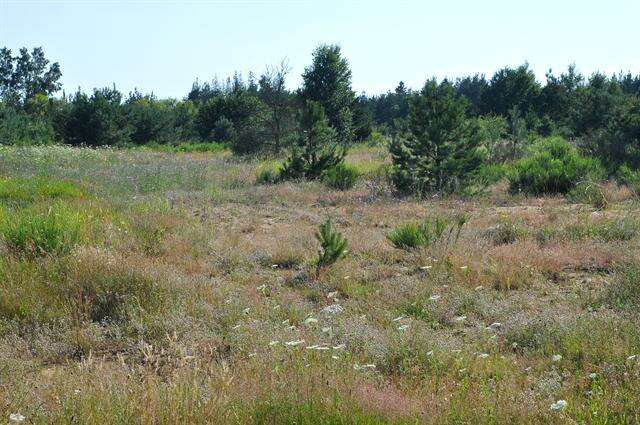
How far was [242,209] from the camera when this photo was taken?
11750 mm

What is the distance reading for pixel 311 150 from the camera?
16953mm

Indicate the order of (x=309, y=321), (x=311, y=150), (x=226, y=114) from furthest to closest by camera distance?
(x=226, y=114) < (x=311, y=150) < (x=309, y=321)

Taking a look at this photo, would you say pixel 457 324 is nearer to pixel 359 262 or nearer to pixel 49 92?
pixel 359 262

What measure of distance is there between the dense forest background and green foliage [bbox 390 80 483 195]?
13.6 inches

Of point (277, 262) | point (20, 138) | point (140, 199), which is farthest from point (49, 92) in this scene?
point (277, 262)

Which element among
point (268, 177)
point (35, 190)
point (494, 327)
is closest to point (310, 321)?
point (494, 327)

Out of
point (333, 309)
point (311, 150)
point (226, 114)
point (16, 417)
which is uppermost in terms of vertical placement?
point (226, 114)

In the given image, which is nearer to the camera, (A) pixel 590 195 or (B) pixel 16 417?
(B) pixel 16 417

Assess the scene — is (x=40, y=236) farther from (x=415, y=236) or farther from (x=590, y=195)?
(x=590, y=195)

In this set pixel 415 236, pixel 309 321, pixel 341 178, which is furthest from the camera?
pixel 341 178

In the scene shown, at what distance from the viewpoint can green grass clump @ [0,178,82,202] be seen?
1126 cm

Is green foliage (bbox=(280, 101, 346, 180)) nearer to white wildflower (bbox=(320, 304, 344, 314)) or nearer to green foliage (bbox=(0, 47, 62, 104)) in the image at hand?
white wildflower (bbox=(320, 304, 344, 314))

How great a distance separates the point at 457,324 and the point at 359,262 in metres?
2.27

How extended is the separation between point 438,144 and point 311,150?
428 cm
